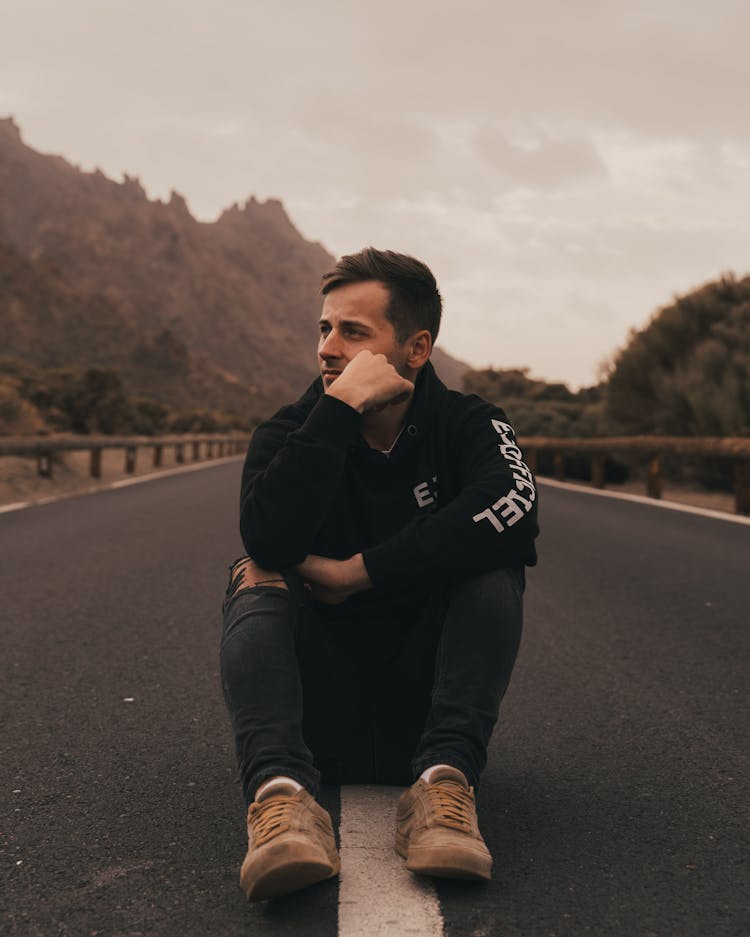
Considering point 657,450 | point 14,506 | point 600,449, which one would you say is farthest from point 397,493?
point 600,449

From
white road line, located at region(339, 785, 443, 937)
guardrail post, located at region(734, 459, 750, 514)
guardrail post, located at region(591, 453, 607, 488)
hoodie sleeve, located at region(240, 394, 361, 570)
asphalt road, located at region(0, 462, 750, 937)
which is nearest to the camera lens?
white road line, located at region(339, 785, 443, 937)

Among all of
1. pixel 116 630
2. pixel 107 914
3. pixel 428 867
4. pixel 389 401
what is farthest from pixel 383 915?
pixel 116 630

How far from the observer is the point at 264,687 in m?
2.70

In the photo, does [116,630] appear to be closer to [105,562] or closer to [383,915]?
[105,562]

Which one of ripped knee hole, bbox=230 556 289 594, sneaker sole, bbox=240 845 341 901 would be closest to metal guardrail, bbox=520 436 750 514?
ripped knee hole, bbox=230 556 289 594

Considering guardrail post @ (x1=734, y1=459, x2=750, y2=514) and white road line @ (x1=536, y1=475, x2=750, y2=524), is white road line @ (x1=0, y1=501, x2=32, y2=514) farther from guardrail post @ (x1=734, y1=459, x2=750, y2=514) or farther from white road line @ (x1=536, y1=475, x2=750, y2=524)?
guardrail post @ (x1=734, y1=459, x2=750, y2=514)

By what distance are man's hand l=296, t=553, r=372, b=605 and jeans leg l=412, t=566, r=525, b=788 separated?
0.86ft

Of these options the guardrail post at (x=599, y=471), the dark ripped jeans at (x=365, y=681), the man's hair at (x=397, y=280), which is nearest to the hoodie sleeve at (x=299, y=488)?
the dark ripped jeans at (x=365, y=681)

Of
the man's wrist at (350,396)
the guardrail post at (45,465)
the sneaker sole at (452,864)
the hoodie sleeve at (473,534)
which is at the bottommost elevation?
the guardrail post at (45,465)

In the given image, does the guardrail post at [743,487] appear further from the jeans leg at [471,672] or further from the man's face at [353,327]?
the jeans leg at [471,672]

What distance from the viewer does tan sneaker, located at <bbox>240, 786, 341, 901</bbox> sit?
232 centimetres

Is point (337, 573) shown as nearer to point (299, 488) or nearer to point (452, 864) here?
point (299, 488)

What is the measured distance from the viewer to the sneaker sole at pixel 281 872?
91.0 inches

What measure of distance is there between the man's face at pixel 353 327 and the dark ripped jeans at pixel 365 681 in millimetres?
648
